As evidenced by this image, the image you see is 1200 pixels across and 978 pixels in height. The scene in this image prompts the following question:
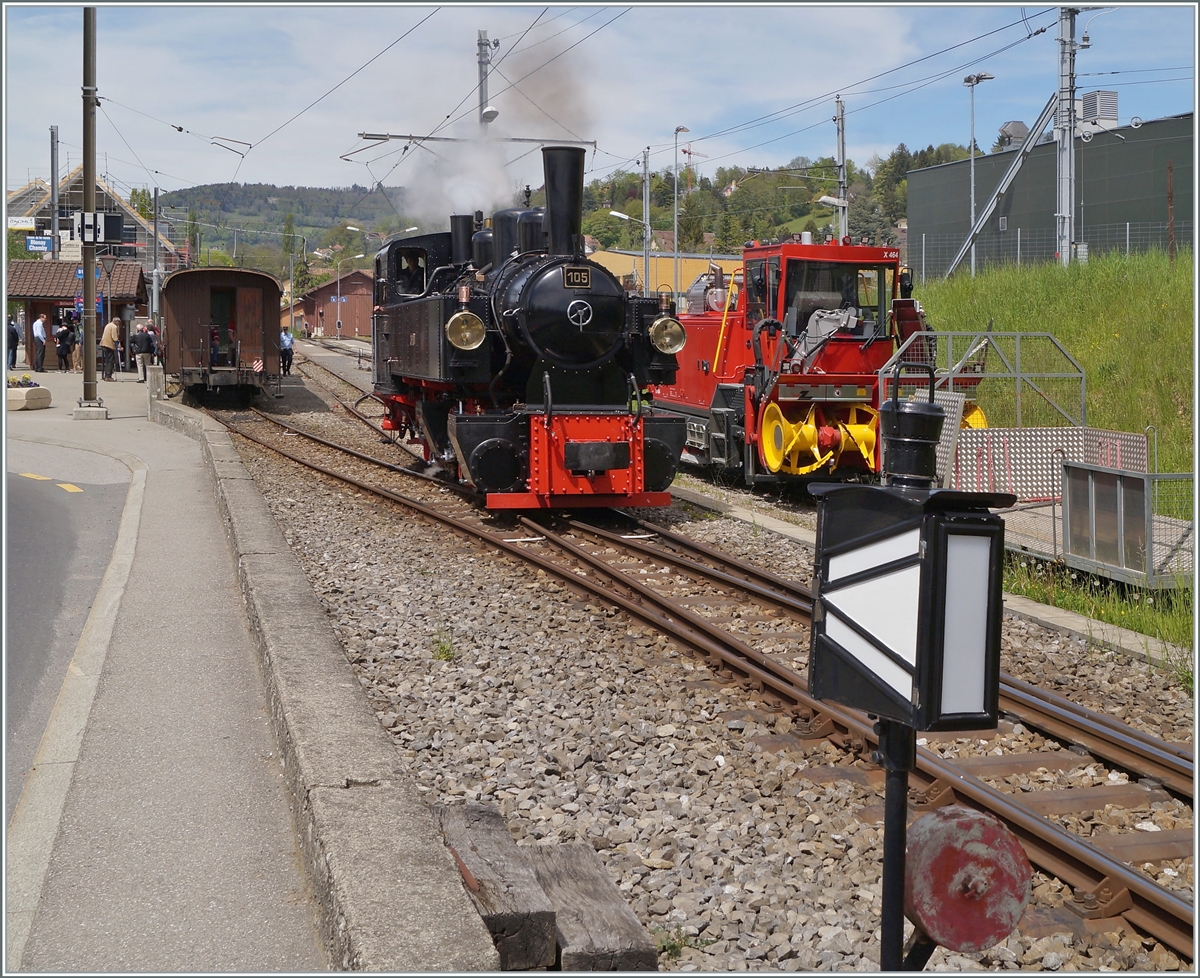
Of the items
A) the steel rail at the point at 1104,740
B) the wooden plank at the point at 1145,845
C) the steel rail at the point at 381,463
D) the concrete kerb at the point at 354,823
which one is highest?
the steel rail at the point at 381,463

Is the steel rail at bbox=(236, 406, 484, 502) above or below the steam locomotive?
below

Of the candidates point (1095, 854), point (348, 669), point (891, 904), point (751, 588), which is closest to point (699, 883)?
point (1095, 854)

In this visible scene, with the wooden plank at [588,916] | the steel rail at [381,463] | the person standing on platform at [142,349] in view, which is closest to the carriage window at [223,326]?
the steel rail at [381,463]

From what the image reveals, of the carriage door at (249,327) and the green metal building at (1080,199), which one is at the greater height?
the green metal building at (1080,199)

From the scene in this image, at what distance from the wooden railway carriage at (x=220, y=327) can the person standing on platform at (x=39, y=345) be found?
9234 mm

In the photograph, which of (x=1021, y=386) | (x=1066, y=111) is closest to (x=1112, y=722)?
(x=1021, y=386)

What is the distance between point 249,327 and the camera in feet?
86.9

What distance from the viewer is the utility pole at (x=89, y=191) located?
22.5 meters

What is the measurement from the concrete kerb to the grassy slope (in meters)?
11.2

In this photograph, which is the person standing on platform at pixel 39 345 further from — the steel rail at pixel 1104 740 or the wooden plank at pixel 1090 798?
the wooden plank at pixel 1090 798

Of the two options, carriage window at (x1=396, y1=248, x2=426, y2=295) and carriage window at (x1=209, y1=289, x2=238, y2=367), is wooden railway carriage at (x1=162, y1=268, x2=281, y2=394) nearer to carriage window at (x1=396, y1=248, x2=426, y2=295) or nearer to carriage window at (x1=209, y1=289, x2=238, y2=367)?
carriage window at (x1=209, y1=289, x2=238, y2=367)

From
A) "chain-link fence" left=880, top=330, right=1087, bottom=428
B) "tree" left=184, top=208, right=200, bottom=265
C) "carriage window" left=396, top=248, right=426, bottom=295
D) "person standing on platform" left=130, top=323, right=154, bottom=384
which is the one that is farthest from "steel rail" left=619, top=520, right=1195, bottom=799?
"tree" left=184, top=208, right=200, bottom=265

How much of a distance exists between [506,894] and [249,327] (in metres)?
24.9

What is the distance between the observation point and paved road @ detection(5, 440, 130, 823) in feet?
19.6
